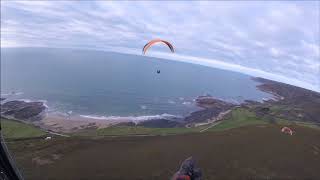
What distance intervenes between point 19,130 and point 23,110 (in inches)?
954

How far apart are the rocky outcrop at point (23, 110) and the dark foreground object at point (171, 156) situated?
93.3ft

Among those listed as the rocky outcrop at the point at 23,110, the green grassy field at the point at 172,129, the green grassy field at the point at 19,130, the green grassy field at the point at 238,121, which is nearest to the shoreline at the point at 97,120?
the rocky outcrop at the point at 23,110

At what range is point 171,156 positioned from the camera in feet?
165

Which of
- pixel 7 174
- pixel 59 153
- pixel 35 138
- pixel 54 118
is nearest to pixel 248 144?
pixel 59 153

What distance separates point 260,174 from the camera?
44.7m

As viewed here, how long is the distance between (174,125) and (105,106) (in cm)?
3924

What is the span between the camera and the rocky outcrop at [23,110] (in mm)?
93938

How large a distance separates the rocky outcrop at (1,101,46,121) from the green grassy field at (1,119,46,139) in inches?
297

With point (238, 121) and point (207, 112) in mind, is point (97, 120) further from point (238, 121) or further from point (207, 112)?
point (238, 121)

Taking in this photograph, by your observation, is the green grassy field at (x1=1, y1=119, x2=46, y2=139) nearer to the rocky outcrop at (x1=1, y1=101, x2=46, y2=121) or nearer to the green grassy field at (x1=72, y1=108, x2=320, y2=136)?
the rocky outcrop at (x1=1, y1=101, x2=46, y2=121)

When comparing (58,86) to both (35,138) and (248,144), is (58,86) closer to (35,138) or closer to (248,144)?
(35,138)

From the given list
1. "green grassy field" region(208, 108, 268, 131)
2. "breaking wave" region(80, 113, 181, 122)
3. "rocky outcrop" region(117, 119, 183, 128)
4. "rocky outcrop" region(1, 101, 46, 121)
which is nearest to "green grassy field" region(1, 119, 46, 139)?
"rocky outcrop" region(1, 101, 46, 121)

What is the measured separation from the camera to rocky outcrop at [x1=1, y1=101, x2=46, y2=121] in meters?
93.9

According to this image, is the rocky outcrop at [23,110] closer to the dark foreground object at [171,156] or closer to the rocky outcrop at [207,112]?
the dark foreground object at [171,156]
